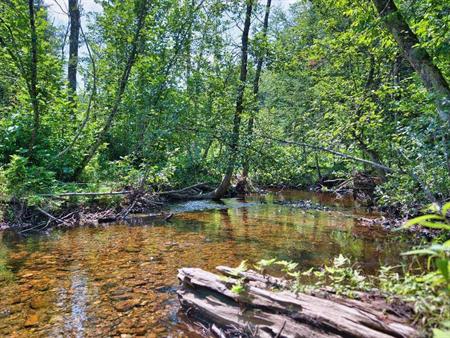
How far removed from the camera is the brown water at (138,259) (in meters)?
4.21

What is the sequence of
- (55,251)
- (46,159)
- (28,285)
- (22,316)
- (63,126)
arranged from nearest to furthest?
(22,316), (28,285), (55,251), (46,159), (63,126)

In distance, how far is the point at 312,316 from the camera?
3016mm

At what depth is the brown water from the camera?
4.21 m

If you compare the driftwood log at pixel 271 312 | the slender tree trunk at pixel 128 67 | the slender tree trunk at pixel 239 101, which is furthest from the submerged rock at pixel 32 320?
the slender tree trunk at pixel 239 101

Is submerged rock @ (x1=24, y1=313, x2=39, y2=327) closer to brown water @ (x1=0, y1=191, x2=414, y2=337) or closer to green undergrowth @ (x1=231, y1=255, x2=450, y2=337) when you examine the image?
brown water @ (x1=0, y1=191, x2=414, y2=337)

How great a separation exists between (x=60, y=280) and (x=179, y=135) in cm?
910

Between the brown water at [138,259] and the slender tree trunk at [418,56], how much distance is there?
282cm

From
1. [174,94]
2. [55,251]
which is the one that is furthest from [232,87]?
[55,251]

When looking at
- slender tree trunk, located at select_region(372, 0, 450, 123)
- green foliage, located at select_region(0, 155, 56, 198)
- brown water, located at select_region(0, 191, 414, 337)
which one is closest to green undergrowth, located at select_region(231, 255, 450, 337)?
brown water, located at select_region(0, 191, 414, 337)

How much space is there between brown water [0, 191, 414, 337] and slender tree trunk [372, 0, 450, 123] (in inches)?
111

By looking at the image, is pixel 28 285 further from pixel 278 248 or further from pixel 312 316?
pixel 278 248

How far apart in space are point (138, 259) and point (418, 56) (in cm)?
637

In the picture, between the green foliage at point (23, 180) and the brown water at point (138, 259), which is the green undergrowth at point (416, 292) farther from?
the green foliage at point (23, 180)

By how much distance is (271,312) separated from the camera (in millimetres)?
3326
